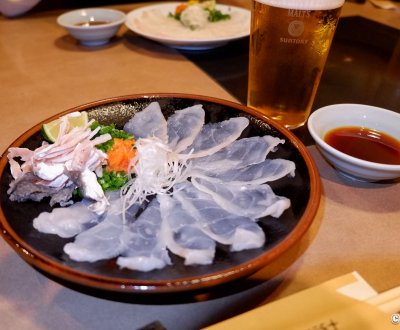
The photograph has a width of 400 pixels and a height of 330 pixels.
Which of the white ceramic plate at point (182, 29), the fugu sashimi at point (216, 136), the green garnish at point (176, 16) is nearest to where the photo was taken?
the fugu sashimi at point (216, 136)

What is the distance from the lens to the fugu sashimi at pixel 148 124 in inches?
41.5

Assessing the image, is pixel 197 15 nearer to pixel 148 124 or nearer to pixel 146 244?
pixel 148 124

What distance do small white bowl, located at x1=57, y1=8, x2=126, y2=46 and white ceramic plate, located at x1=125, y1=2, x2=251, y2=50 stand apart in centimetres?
9

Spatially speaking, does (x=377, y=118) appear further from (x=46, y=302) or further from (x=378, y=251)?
(x=46, y=302)

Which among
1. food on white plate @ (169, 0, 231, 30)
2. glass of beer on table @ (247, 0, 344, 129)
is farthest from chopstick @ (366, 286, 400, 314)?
food on white plate @ (169, 0, 231, 30)

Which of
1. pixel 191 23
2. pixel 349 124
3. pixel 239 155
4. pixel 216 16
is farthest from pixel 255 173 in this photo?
pixel 216 16

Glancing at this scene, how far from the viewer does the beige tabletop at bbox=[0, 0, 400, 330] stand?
74 cm

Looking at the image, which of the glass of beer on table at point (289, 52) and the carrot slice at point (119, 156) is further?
A: the glass of beer on table at point (289, 52)

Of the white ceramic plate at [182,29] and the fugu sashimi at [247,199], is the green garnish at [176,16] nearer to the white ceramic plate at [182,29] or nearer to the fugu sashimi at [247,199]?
the white ceramic plate at [182,29]

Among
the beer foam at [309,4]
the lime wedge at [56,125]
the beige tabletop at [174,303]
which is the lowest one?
the beige tabletop at [174,303]

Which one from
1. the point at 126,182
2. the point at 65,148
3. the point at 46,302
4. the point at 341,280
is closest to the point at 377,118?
the point at 341,280

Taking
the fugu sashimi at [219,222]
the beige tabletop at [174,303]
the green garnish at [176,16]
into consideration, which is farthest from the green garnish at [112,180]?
the green garnish at [176,16]

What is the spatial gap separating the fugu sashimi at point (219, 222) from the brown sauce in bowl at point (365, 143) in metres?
0.45

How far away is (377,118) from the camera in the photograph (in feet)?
3.85
